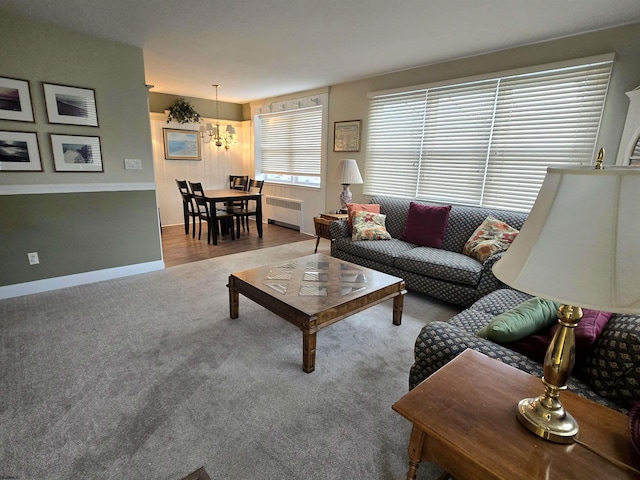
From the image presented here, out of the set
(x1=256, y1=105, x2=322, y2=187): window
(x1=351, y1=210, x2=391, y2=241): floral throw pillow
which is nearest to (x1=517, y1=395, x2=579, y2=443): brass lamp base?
(x1=351, y1=210, x2=391, y2=241): floral throw pillow

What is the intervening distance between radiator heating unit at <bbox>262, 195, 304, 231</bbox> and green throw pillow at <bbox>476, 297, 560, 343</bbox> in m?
4.79

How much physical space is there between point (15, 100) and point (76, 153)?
0.59m

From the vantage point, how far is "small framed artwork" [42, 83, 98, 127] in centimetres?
299

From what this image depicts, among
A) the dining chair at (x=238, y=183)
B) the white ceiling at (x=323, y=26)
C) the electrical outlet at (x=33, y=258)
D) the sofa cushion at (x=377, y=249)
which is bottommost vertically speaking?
the electrical outlet at (x=33, y=258)

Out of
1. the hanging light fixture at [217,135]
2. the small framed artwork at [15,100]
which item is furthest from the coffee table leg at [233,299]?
the hanging light fixture at [217,135]

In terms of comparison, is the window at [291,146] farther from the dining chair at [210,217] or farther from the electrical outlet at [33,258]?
the electrical outlet at [33,258]

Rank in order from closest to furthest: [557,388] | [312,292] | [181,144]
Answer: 1. [557,388]
2. [312,292]
3. [181,144]

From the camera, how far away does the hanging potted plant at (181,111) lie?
5.97 metres

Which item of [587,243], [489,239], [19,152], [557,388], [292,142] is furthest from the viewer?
[292,142]

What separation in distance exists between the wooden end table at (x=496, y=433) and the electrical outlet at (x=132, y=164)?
12.3 ft

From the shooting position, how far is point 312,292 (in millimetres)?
2275

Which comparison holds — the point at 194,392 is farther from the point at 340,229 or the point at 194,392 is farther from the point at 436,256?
the point at 340,229

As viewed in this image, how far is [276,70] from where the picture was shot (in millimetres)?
4285

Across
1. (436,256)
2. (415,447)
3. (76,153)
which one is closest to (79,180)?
(76,153)
